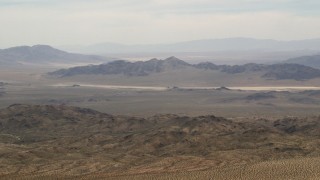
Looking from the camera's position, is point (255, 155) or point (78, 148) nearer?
point (255, 155)

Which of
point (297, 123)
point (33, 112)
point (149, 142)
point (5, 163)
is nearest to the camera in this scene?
point (5, 163)

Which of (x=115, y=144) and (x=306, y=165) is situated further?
(x=115, y=144)

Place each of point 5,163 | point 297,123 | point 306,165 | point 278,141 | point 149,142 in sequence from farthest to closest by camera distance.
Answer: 1. point 297,123
2. point 149,142
3. point 278,141
4. point 5,163
5. point 306,165

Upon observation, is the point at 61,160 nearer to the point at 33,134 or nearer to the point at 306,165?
the point at 306,165

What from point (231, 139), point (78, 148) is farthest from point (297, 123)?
point (78, 148)

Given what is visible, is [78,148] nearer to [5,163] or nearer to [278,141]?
[5,163]

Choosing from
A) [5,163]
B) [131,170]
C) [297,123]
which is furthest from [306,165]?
[297,123]
